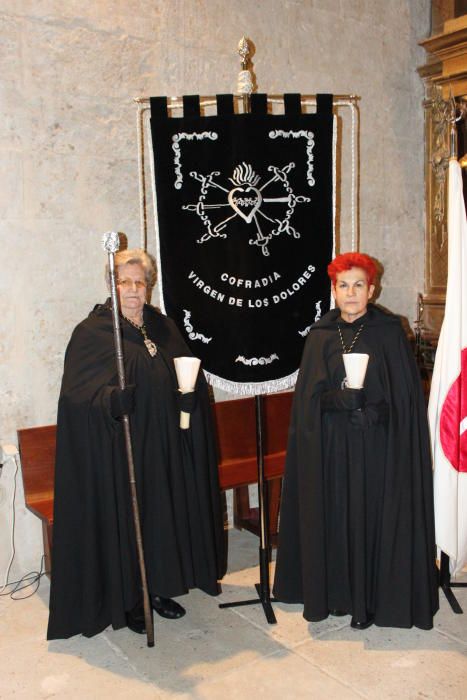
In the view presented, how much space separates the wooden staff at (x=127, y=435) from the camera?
3.23 metres

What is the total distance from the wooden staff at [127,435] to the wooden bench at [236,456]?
935mm

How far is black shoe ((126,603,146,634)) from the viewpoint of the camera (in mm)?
3658

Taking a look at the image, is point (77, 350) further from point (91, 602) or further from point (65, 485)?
point (91, 602)

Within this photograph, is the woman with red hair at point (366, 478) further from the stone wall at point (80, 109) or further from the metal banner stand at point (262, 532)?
the stone wall at point (80, 109)

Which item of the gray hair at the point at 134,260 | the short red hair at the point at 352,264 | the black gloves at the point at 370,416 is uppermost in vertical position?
the gray hair at the point at 134,260

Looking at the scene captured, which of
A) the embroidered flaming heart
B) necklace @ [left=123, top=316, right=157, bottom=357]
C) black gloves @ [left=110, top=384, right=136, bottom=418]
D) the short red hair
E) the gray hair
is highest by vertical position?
the embroidered flaming heart

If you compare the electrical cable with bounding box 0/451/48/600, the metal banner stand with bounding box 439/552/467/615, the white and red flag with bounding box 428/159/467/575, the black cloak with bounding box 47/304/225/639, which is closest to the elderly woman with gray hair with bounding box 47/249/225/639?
the black cloak with bounding box 47/304/225/639

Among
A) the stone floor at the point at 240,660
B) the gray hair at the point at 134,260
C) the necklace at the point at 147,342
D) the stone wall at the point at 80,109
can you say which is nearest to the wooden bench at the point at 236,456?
the stone wall at the point at 80,109

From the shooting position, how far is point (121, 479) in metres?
3.58

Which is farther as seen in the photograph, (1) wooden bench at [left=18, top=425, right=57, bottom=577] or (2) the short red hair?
(1) wooden bench at [left=18, top=425, right=57, bottom=577]

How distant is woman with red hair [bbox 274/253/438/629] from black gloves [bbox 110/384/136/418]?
0.90m

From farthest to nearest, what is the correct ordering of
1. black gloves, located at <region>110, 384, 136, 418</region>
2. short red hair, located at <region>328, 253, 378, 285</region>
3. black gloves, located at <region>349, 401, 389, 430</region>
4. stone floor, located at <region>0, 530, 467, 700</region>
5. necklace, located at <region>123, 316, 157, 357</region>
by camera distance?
necklace, located at <region>123, 316, 157, 357</region>
short red hair, located at <region>328, 253, 378, 285</region>
black gloves, located at <region>349, 401, 389, 430</region>
black gloves, located at <region>110, 384, 136, 418</region>
stone floor, located at <region>0, 530, 467, 700</region>

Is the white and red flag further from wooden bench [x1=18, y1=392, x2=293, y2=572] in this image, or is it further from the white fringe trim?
wooden bench [x1=18, y1=392, x2=293, y2=572]

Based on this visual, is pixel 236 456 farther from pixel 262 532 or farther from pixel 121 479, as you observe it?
pixel 121 479
